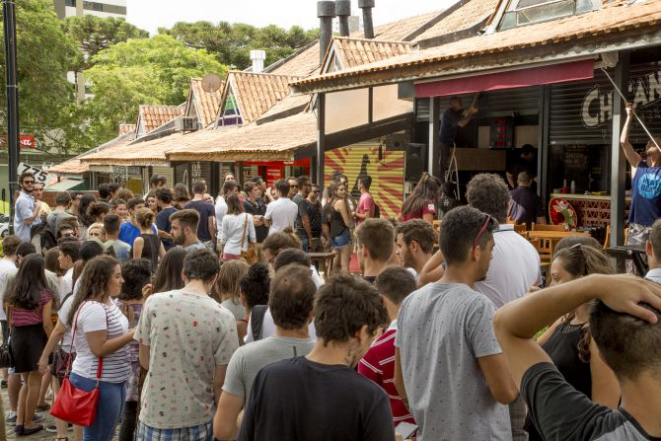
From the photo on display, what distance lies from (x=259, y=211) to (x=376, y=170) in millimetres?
4981

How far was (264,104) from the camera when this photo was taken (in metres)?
25.9

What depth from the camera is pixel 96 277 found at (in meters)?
5.12

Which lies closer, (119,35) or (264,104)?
(264,104)

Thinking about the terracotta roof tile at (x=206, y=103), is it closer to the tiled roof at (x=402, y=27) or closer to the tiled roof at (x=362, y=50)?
the tiled roof at (x=402, y=27)

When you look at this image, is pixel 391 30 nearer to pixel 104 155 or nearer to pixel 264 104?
pixel 264 104

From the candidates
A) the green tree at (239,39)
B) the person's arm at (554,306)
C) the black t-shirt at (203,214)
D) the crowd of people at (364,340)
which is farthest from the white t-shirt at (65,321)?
the green tree at (239,39)

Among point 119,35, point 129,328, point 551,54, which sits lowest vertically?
point 129,328

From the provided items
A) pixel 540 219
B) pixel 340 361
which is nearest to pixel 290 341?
pixel 340 361

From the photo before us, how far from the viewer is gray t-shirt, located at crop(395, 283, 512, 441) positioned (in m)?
3.05

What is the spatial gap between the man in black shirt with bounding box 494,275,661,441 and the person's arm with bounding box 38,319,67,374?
4.56 m

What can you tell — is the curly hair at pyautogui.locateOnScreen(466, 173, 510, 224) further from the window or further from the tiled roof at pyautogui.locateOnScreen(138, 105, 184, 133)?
the tiled roof at pyautogui.locateOnScreen(138, 105, 184, 133)

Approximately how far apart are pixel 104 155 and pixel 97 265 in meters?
23.8

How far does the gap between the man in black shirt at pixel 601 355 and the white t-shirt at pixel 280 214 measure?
9.18m

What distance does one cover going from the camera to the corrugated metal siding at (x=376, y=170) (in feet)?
52.7
